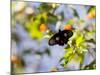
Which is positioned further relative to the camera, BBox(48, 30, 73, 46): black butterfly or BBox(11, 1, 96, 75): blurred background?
BBox(48, 30, 73, 46): black butterfly

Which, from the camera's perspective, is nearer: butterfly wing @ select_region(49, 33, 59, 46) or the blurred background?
the blurred background

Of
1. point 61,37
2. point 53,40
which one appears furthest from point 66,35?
point 53,40

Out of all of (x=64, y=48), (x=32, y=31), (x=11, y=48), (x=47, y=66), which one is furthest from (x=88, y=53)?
(x=11, y=48)

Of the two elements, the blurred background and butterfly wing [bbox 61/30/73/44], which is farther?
A: butterfly wing [bbox 61/30/73/44]
